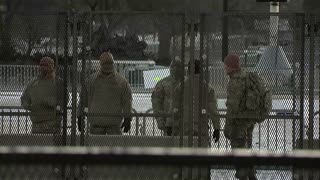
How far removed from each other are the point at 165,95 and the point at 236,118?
921 millimetres

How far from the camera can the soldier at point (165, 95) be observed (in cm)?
1047

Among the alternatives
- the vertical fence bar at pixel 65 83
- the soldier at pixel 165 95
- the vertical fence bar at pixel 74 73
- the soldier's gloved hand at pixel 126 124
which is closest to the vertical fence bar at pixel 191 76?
the soldier at pixel 165 95

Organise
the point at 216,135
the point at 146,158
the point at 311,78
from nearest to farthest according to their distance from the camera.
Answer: the point at 146,158 → the point at 311,78 → the point at 216,135

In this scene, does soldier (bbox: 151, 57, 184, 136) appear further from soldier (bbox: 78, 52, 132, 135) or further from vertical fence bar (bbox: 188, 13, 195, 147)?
soldier (bbox: 78, 52, 132, 135)

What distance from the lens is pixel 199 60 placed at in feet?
33.8

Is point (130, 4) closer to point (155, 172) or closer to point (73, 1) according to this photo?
point (73, 1)

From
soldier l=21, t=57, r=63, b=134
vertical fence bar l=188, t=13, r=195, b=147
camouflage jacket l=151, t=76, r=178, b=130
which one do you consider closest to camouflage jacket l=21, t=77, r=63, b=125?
soldier l=21, t=57, r=63, b=134

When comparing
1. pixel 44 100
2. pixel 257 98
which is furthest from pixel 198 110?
pixel 44 100

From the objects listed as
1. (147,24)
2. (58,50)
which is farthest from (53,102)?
(147,24)

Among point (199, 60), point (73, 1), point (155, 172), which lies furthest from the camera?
point (73, 1)

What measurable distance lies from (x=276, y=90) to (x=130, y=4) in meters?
4.63

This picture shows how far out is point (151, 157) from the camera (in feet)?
9.57

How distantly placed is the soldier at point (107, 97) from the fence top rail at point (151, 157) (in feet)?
24.6

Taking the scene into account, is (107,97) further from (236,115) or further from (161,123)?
(236,115)
